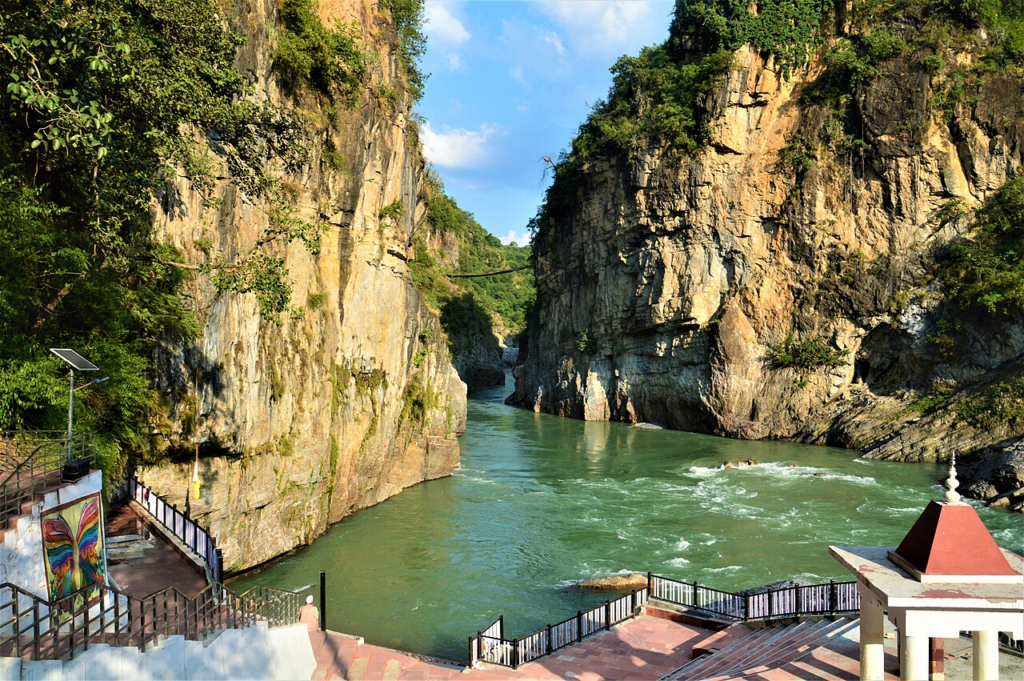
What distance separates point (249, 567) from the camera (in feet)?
50.8

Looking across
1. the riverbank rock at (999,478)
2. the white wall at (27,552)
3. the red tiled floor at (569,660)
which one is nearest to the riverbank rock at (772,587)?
the red tiled floor at (569,660)

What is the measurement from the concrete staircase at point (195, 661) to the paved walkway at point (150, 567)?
179 centimetres

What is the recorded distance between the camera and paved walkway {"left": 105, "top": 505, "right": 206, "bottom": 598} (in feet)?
31.9

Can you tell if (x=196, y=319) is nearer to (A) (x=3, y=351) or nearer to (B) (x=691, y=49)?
(A) (x=3, y=351)

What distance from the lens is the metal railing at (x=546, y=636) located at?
10863mm

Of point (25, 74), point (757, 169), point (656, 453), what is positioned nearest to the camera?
point (25, 74)

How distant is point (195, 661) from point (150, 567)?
355 centimetres

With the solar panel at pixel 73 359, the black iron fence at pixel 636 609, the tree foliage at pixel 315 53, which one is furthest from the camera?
the tree foliage at pixel 315 53

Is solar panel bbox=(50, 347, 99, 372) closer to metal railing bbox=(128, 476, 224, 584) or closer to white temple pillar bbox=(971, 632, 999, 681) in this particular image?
metal railing bbox=(128, 476, 224, 584)

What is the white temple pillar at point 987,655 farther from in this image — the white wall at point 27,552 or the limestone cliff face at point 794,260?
the limestone cliff face at point 794,260

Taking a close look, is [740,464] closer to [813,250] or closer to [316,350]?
[813,250]

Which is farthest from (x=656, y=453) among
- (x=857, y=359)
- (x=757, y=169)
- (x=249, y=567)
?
(x=249, y=567)

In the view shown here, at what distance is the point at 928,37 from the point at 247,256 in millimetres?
36942

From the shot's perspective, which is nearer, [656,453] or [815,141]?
[656,453]
